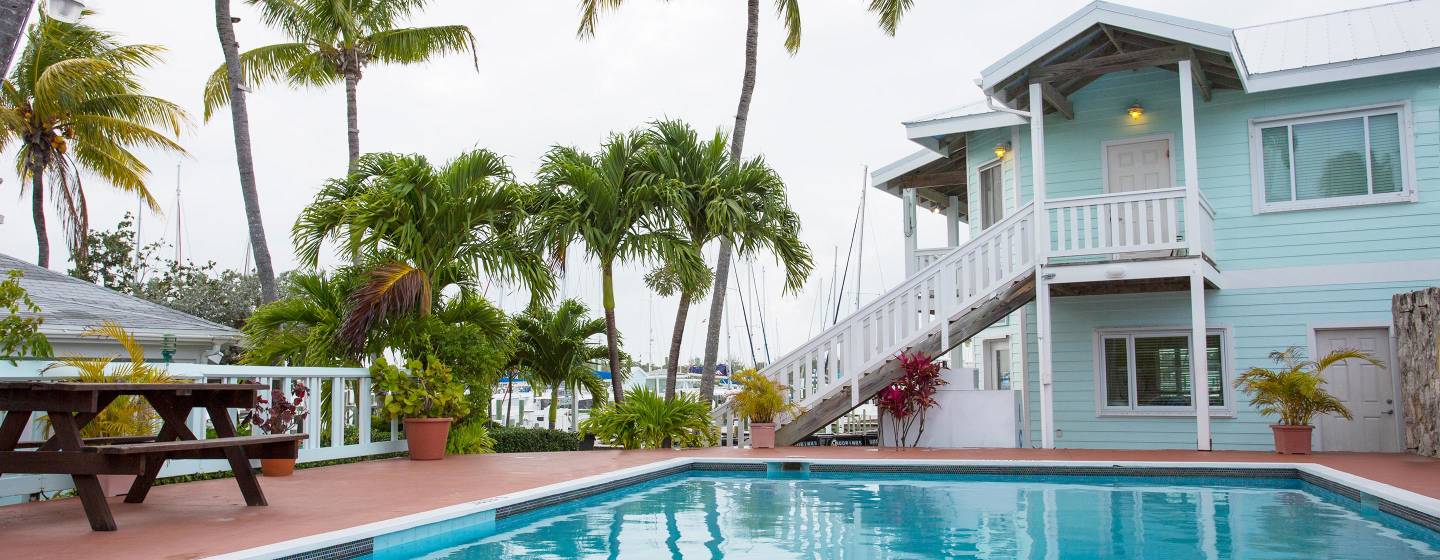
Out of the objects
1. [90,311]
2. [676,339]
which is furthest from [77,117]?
[676,339]

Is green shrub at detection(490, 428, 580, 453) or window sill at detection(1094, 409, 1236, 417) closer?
window sill at detection(1094, 409, 1236, 417)

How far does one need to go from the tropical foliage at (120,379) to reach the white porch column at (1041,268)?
30.3ft

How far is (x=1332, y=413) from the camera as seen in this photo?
41.8 feet

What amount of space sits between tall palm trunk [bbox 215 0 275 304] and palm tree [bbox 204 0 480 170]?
2.25 metres

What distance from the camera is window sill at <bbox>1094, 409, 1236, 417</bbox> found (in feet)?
43.8

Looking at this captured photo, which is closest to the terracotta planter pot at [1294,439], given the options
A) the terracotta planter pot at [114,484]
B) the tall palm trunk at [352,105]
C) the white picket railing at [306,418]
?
the white picket railing at [306,418]

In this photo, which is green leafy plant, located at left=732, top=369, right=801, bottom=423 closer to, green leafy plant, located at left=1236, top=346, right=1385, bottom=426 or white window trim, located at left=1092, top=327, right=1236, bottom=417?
white window trim, located at left=1092, top=327, right=1236, bottom=417

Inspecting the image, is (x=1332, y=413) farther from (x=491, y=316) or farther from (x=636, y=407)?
(x=491, y=316)

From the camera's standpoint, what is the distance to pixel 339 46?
57.8 ft

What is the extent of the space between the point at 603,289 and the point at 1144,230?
677cm

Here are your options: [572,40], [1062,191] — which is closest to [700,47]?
[572,40]

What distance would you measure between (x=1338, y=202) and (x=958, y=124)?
4915 mm

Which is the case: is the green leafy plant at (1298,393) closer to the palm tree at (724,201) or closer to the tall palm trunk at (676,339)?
the palm tree at (724,201)

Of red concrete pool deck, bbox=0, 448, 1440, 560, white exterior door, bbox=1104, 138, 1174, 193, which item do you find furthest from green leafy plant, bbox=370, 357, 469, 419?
white exterior door, bbox=1104, 138, 1174, 193
